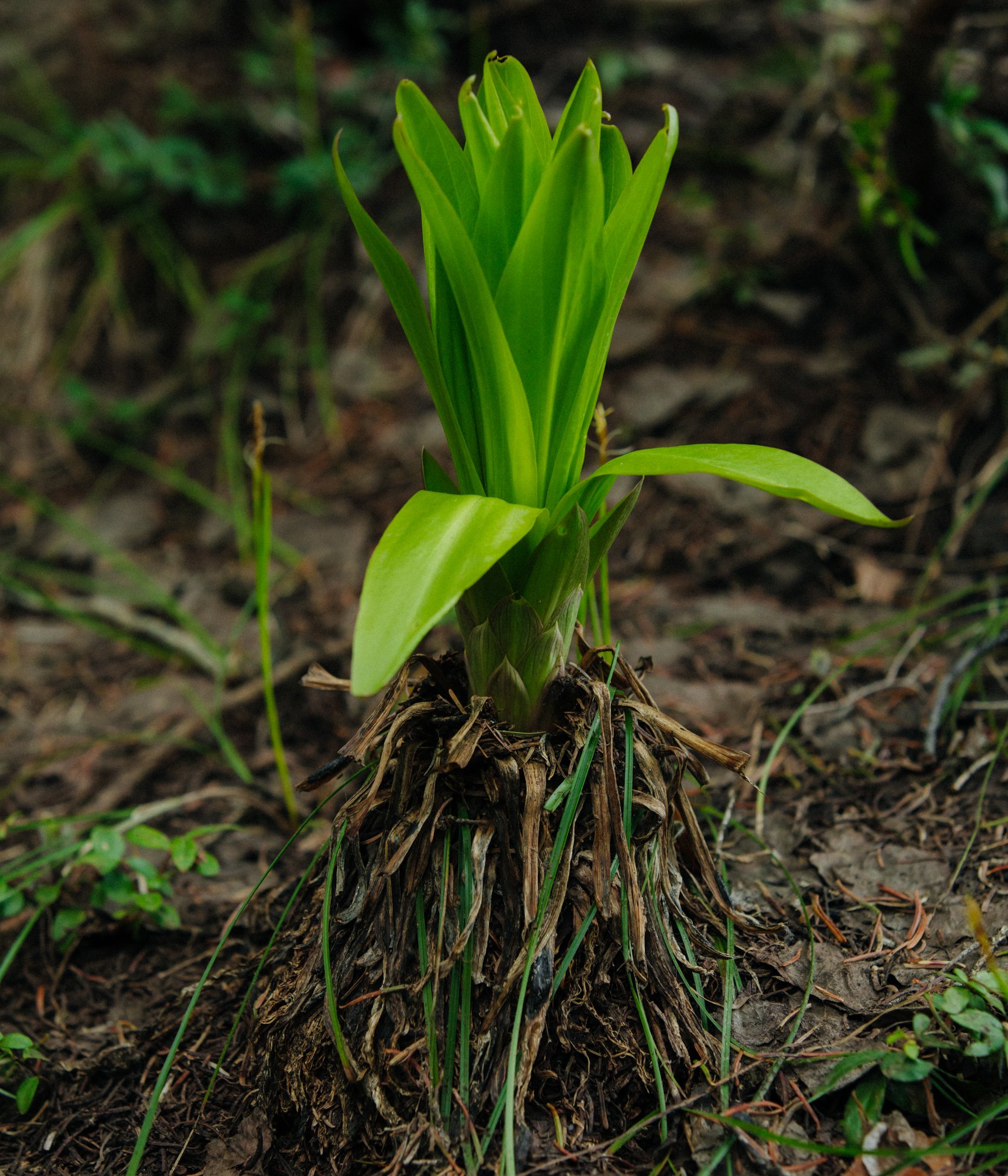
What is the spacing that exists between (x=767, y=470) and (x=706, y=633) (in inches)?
39.9

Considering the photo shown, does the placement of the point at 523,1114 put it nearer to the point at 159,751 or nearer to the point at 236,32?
the point at 159,751

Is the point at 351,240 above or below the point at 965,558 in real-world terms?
above

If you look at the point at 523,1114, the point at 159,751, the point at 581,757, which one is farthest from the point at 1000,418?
the point at 159,751

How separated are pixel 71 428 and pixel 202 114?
3.79ft

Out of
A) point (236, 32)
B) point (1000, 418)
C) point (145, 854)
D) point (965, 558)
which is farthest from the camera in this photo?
point (236, 32)

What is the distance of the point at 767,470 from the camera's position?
784 millimetres

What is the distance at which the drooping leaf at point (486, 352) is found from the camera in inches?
29.7

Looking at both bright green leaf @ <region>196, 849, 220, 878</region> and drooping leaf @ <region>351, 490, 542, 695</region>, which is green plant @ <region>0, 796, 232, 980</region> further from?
drooping leaf @ <region>351, 490, 542, 695</region>

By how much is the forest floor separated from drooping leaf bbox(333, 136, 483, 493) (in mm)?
398

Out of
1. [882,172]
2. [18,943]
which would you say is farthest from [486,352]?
[882,172]

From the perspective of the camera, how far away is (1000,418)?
186 centimetres

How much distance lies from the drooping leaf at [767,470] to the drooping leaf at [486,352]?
91 millimetres

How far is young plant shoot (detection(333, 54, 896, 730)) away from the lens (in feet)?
2.42

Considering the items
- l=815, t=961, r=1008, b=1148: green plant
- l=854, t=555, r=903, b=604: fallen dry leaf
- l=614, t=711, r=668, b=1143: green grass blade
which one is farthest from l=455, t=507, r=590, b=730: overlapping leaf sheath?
l=854, t=555, r=903, b=604: fallen dry leaf
